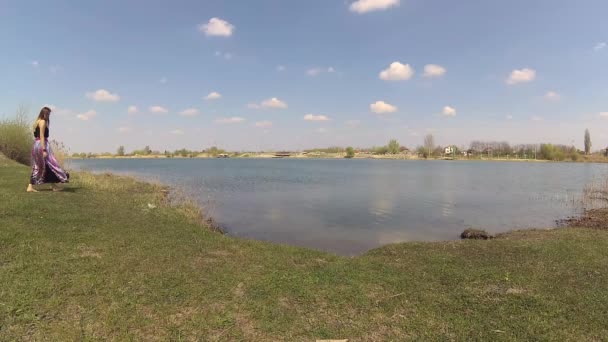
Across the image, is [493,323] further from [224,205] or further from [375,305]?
[224,205]

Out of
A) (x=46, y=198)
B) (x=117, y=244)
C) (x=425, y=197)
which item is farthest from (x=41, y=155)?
(x=425, y=197)

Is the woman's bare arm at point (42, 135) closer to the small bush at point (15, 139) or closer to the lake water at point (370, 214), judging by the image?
the lake water at point (370, 214)

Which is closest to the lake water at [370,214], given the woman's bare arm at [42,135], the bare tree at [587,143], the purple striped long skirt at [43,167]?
the purple striped long skirt at [43,167]

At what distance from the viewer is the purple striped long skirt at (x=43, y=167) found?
44.7 ft

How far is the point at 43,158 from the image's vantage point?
44.8 feet

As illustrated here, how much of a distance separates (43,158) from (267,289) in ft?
40.2

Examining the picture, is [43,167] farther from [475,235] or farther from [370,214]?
[475,235]

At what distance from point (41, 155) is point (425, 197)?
26330 millimetres

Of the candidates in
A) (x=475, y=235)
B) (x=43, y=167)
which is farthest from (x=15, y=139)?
(x=475, y=235)

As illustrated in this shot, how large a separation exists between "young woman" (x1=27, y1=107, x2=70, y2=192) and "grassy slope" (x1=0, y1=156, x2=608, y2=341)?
11.5 ft

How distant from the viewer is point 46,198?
13.0 meters

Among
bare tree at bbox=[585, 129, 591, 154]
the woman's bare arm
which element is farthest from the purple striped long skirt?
bare tree at bbox=[585, 129, 591, 154]

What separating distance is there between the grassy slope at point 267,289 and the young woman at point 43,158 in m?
3.49

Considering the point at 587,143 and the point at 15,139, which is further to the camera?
the point at 587,143
